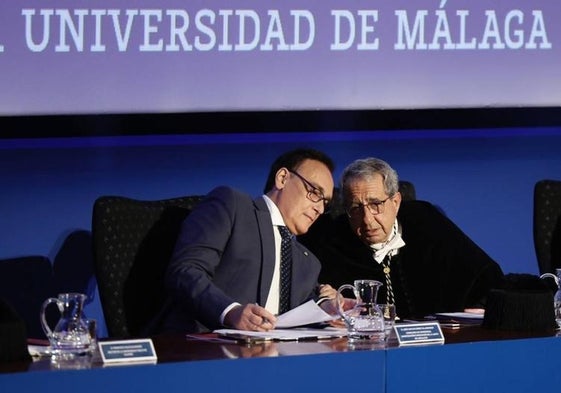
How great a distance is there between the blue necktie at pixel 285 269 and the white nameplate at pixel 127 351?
3.94 ft

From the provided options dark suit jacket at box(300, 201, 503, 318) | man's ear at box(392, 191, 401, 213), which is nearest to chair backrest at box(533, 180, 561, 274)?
dark suit jacket at box(300, 201, 503, 318)

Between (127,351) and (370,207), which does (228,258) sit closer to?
(370,207)

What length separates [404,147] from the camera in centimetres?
503

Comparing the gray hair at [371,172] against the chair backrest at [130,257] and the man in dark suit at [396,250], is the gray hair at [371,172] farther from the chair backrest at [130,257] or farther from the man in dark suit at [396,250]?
the chair backrest at [130,257]

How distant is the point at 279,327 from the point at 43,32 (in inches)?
60.3

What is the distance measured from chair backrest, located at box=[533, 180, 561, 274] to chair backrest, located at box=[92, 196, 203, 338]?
1.38m

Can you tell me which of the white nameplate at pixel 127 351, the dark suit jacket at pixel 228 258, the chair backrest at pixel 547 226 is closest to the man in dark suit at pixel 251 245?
the dark suit jacket at pixel 228 258

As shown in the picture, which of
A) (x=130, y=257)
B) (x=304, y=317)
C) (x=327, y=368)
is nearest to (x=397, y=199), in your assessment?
(x=130, y=257)

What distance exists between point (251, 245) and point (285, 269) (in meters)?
0.14

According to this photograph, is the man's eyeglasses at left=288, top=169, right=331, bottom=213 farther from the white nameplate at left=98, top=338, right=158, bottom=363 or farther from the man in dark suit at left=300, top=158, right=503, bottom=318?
the white nameplate at left=98, top=338, right=158, bottom=363

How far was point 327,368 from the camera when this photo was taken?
2.72 meters

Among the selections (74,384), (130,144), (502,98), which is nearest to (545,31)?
(502,98)

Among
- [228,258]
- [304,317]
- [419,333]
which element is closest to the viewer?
[419,333]

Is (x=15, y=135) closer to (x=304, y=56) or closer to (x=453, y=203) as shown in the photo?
(x=304, y=56)
